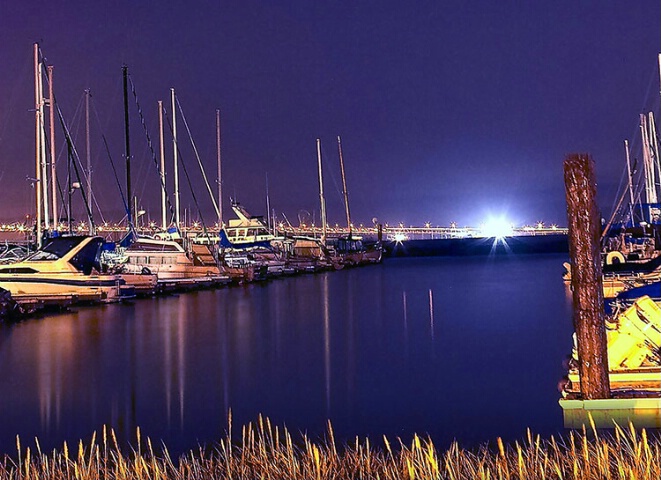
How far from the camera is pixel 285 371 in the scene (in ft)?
50.7

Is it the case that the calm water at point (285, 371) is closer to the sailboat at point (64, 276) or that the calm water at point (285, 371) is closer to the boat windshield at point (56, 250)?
the sailboat at point (64, 276)

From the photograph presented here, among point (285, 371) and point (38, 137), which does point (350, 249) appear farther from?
point (285, 371)

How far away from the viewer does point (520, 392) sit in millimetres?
12727

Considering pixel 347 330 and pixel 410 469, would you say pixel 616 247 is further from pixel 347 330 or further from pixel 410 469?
pixel 410 469

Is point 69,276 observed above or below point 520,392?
above

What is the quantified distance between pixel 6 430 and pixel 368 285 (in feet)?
116

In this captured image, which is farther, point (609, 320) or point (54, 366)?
point (54, 366)

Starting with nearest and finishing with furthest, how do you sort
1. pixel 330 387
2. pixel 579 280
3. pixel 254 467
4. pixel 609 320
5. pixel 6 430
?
pixel 254 467 → pixel 579 280 → pixel 6 430 → pixel 609 320 → pixel 330 387

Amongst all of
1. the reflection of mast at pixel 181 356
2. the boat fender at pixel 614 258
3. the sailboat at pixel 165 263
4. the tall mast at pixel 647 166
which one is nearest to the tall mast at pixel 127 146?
the sailboat at pixel 165 263

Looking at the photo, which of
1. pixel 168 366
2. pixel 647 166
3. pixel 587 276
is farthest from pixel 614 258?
pixel 587 276

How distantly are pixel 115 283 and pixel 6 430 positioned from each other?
18.6 meters

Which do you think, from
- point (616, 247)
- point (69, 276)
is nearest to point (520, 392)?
point (69, 276)

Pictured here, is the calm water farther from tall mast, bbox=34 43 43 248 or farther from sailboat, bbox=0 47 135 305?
tall mast, bbox=34 43 43 248

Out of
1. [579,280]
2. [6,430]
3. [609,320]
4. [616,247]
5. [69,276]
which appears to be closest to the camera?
[579,280]
